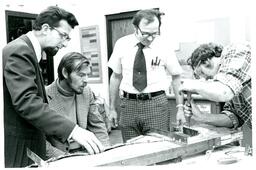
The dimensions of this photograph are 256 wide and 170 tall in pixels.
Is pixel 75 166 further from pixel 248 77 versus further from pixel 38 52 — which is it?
pixel 248 77

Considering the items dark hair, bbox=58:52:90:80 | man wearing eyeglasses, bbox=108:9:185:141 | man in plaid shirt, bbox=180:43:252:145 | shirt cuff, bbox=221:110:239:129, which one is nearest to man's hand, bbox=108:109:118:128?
man wearing eyeglasses, bbox=108:9:185:141

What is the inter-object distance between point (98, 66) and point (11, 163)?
2236mm

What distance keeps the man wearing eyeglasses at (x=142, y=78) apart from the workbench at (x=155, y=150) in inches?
28.0

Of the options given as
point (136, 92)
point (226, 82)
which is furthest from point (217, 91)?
point (136, 92)

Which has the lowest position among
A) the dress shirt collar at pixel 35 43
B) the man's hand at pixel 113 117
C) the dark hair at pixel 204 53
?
the man's hand at pixel 113 117

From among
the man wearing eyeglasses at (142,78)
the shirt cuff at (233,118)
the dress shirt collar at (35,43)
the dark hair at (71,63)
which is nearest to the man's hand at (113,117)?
the man wearing eyeglasses at (142,78)

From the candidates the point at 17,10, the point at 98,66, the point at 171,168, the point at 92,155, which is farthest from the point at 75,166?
the point at 98,66

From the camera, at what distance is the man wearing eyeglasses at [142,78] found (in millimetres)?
2020

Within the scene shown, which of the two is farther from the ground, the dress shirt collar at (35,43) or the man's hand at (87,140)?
the dress shirt collar at (35,43)

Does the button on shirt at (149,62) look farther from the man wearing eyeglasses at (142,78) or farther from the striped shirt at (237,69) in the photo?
the striped shirt at (237,69)

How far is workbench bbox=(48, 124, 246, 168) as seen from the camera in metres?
1.00

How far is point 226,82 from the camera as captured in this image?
3.74ft

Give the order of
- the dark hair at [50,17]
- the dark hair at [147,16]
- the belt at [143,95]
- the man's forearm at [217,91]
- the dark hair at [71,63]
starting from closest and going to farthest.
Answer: the man's forearm at [217,91] → the dark hair at [50,17] → the dark hair at [71,63] → the dark hair at [147,16] → the belt at [143,95]

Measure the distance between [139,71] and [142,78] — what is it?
0.19 ft
